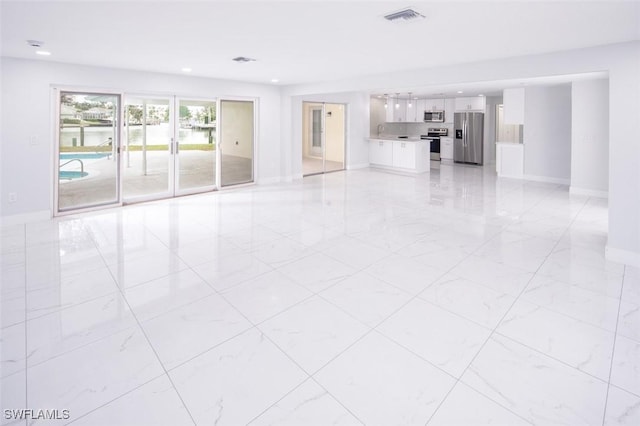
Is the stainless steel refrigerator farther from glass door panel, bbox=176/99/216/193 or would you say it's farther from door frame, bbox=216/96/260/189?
glass door panel, bbox=176/99/216/193

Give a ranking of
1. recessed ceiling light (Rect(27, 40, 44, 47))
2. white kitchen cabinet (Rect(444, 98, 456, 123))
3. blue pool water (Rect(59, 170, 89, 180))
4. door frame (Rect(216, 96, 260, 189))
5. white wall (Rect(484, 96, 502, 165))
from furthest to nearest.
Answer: white kitchen cabinet (Rect(444, 98, 456, 123)) → white wall (Rect(484, 96, 502, 165)) → blue pool water (Rect(59, 170, 89, 180)) → door frame (Rect(216, 96, 260, 189)) → recessed ceiling light (Rect(27, 40, 44, 47))

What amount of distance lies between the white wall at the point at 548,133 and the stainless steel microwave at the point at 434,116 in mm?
3954

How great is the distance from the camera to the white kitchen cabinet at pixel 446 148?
13374 mm

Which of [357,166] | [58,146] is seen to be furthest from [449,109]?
[58,146]

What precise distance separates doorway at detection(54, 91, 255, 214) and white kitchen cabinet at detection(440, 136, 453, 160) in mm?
7767

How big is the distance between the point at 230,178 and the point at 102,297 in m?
5.91

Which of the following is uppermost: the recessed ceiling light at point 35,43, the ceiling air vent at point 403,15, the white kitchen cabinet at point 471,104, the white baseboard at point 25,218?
the white kitchen cabinet at point 471,104

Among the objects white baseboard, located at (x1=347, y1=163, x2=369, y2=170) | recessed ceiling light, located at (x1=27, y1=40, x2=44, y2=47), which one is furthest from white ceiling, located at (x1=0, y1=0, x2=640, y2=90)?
white baseboard, located at (x1=347, y1=163, x2=369, y2=170)

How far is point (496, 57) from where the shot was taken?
16.5 ft

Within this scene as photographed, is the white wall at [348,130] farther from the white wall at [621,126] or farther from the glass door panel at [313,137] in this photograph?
the white wall at [621,126]

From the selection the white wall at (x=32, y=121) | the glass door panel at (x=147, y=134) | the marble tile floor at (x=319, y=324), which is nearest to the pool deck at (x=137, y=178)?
the glass door panel at (x=147, y=134)

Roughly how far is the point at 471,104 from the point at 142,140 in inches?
397

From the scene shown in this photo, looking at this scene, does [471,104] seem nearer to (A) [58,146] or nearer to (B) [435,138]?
(B) [435,138]

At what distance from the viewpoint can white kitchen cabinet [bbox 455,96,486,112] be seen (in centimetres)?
1212
